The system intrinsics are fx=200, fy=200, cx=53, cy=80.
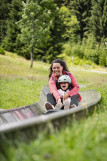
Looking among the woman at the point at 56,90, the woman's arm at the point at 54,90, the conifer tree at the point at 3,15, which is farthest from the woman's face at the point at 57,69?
the conifer tree at the point at 3,15

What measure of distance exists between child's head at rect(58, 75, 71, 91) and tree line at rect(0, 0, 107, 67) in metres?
14.6

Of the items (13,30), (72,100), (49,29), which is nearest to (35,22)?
(49,29)

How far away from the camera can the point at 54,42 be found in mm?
27312

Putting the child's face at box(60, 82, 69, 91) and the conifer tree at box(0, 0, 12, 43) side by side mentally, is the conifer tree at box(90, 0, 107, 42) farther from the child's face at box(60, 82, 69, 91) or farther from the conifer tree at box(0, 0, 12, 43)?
the child's face at box(60, 82, 69, 91)

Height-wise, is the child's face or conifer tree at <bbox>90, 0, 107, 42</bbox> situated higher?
conifer tree at <bbox>90, 0, 107, 42</bbox>

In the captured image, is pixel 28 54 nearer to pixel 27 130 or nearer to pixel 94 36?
pixel 94 36

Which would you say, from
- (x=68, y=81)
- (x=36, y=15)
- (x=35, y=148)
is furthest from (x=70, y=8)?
(x=35, y=148)

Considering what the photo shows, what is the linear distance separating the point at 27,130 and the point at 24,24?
18652 millimetres

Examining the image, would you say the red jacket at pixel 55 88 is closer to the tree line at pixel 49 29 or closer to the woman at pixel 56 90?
the woman at pixel 56 90

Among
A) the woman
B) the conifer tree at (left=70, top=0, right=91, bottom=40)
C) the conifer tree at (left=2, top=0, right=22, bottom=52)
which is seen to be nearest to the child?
the woman

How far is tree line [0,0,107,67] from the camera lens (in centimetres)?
1895

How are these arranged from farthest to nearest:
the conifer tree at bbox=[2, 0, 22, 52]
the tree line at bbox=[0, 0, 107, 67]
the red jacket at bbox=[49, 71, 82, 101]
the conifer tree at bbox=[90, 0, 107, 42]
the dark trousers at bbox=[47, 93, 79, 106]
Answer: the conifer tree at bbox=[90, 0, 107, 42] → the conifer tree at bbox=[2, 0, 22, 52] → the tree line at bbox=[0, 0, 107, 67] → the red jacket at bbox=[49, 71, 82, 101] → the dark trousers at bbox=[47, 93, 79, 106]

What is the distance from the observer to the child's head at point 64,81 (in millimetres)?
4473

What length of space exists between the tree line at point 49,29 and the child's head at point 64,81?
576 inches
